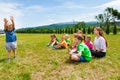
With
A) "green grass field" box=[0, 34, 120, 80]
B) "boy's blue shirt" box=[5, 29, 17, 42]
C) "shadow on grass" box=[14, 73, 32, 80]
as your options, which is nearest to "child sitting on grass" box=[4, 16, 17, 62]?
"boy's blue shirt" box=[5, 29, 17, 42]

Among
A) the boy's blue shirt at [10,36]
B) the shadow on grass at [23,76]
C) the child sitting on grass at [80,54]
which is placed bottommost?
the shadow on grass at [23,76]

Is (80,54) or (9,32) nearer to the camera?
(80,54)

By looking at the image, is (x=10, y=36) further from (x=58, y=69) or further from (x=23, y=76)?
(x=58, y=69)

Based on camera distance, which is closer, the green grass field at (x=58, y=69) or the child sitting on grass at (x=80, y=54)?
the green grass field at (x=58, y=69)

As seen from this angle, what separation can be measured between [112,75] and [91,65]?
4.10 ft

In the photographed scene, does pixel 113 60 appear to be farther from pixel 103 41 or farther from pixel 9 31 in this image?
pixel 9 31

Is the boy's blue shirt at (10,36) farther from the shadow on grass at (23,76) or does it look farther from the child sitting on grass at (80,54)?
the child sitting on grass at (80,54)

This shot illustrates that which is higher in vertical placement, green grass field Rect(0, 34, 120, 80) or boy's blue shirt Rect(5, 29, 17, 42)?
boy's blue shirt Rect(5, 29, 17, 42)

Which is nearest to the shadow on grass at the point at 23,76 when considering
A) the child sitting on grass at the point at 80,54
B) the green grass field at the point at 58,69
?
the green grass field at the point at 58,69

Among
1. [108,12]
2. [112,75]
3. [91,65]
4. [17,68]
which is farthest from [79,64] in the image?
[108,12]

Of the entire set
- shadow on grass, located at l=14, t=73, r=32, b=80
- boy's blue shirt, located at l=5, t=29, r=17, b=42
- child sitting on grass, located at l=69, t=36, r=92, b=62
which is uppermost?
boy's blue shirt, located at l=5, t=29, r=17, b=42

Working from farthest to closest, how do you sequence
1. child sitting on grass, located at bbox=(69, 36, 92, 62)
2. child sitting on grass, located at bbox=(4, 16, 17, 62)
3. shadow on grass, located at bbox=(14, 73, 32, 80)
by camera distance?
child sitting on grass, located at bbox=(4, 16, 17, 62)
child sitting on grass, located at bbox=(69, 36, 92, 62)
shadow on grass, located at bbox=(14, 73, 32, 80)

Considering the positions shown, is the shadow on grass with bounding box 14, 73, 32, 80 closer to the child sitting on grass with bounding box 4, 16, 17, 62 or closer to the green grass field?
the green grass field

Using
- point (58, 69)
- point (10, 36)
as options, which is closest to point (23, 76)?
point (58, 69)
